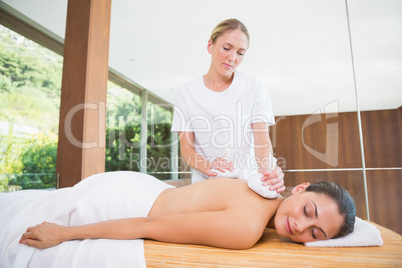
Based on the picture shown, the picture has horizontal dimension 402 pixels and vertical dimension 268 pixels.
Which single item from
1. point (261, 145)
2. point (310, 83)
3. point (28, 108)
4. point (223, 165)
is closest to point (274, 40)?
point (310, 83)

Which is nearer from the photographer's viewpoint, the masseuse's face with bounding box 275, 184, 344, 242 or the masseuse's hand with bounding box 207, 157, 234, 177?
the masseuse's face with bounding box 275, 184, 344, 242

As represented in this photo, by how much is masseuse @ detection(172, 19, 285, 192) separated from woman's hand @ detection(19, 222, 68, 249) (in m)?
0.80

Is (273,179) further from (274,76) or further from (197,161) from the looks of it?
(274,76)

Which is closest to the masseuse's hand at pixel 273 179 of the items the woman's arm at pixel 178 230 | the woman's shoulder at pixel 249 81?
the woman's arm at pixel 178 230

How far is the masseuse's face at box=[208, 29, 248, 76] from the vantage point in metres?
1.63

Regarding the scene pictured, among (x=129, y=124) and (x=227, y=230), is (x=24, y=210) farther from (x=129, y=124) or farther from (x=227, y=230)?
(x=129, y=124)

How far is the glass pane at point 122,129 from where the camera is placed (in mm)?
4770

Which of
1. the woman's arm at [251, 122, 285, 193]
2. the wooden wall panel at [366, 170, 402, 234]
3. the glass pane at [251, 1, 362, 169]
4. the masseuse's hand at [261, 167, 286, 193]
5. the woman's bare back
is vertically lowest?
the wooden wall panel at [366, 170, 402, 234]

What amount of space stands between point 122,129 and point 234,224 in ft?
14.7

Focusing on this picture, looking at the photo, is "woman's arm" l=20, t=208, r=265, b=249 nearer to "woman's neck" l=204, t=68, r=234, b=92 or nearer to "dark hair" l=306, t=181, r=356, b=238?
"dark hair" l=306, t=181, r=356, b=238

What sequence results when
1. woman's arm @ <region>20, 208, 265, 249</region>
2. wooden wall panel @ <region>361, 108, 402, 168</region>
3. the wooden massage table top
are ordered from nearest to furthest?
the wooden massage table top → woman's arm @ <region>20, 208, 265, 249</region> → wooden wall panel @ <region>361, 108, 402, 168</region>

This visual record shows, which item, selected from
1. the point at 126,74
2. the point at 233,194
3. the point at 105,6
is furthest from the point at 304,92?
the point at 233,194

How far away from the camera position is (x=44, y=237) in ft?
3.26

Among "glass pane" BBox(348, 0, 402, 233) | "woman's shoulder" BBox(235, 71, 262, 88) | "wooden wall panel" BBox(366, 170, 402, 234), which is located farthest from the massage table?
"wooden wall panel" BBox(366, 170, 402, 234)
